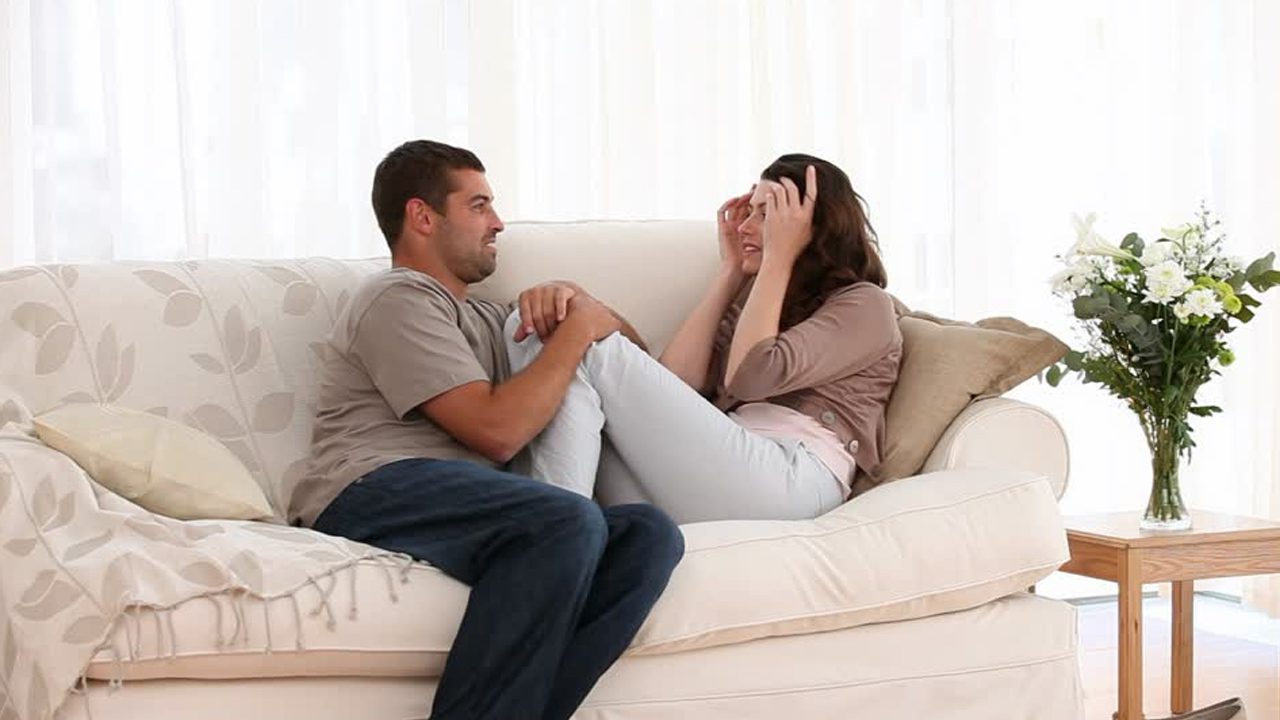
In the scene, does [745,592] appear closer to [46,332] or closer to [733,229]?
[733,229]

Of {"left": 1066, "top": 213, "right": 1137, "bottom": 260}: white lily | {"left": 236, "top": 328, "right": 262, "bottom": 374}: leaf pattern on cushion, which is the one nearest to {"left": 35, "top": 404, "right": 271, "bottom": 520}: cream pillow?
A: {"left": 236, "top": 328, "right": 262, "bottom": 374}: leaf pattern on cushion

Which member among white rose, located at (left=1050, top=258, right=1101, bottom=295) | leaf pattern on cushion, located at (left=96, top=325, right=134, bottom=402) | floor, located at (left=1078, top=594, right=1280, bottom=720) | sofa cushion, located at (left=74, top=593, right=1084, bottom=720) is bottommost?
floor, located at (left=1078, top=594, right=1280, bottom=720)

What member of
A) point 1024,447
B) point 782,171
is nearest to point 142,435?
point 782,171

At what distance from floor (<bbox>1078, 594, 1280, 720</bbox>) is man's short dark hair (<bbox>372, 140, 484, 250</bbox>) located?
1.69m

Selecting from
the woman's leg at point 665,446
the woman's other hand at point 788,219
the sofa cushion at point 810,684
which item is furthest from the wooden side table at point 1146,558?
the woman's other hand at point 788,219

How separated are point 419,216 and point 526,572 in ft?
2.86

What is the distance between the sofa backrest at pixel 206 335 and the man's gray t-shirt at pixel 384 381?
0.13 m

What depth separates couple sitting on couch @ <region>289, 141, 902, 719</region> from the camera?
7.09 feet

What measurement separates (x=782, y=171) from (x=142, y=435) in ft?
4.03

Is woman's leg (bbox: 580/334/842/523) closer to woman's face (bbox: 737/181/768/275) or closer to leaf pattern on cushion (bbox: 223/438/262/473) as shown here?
woman's face (bbox: 737/181/768/275)

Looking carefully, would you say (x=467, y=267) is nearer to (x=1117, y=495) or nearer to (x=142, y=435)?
(x=142, y=435)

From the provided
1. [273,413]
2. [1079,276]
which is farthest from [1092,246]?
[273,413]

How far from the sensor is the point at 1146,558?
2828 millimetres

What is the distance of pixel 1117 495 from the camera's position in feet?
14.9
